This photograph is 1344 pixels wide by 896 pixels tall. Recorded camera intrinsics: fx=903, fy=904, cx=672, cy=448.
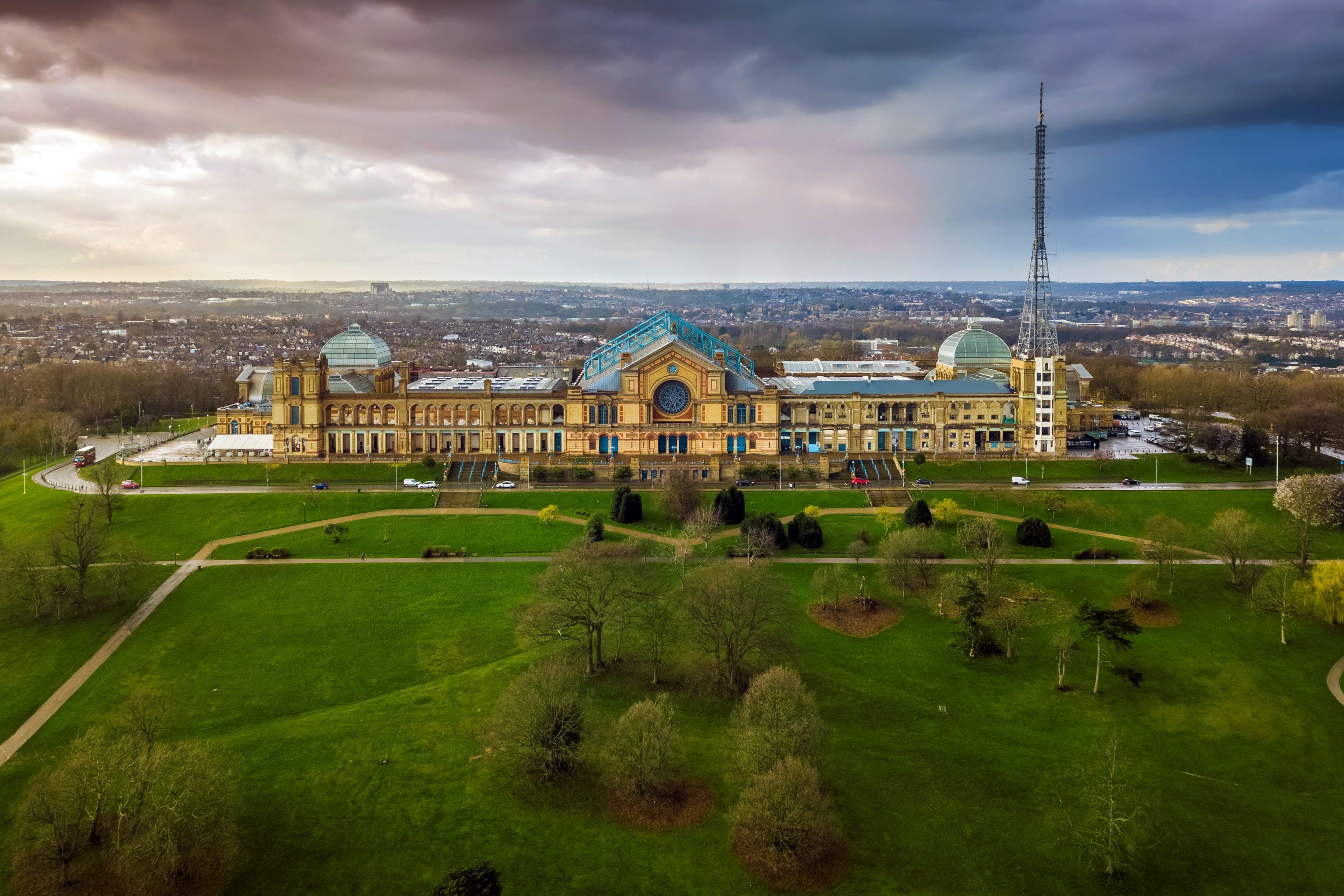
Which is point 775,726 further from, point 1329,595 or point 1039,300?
point 1039,300

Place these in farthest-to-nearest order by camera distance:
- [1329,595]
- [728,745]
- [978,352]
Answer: [978,352] → [1329,595] → [728,745]

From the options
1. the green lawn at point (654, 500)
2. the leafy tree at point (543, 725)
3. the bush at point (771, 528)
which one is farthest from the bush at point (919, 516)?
the leafy tree at point (543, 725)

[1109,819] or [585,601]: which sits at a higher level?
[585,601]

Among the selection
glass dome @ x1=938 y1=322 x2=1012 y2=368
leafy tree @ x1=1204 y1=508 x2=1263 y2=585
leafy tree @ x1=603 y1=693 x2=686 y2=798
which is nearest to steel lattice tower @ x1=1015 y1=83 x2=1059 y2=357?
glass dome @ x1=938 y1=322 x2=1012 y2=368

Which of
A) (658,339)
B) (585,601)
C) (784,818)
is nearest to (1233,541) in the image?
(585,601)

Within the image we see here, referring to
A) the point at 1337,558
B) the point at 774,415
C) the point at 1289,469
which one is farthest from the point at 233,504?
the point at 1289,469

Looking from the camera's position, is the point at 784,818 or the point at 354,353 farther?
the point at 354,353
